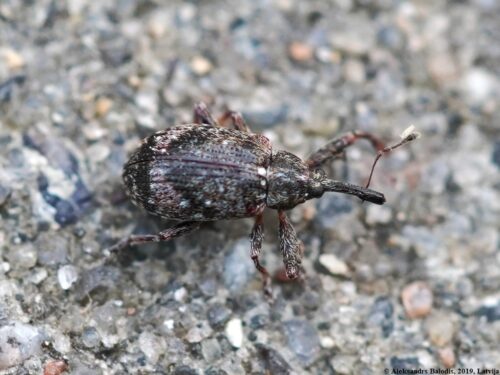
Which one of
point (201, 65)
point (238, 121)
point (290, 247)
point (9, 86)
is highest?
point (201, 65)

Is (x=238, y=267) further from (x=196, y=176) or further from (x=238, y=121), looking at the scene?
(x=238, y=121)

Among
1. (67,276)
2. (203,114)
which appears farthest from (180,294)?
(203,114)

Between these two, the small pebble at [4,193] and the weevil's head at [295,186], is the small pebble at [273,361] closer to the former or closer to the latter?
the weevil's head at [295,186]

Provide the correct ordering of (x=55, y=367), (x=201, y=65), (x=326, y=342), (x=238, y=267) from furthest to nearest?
1. (x=201, y=65)
2. (x=238, y=267)
3. (x=326, y=342)
4. (x=55, y=367)

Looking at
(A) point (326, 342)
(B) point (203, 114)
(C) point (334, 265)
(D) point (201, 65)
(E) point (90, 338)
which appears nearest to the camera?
(E) point (90, 338)

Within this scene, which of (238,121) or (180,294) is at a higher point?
(238,121)

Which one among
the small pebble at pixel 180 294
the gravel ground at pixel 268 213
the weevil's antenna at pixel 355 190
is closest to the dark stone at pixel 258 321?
the gravel ground at pixel 268 213

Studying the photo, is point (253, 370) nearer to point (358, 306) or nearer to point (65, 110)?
point (358, 306)

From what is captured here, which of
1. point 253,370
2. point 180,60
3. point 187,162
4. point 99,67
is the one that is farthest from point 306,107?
point 253,370
